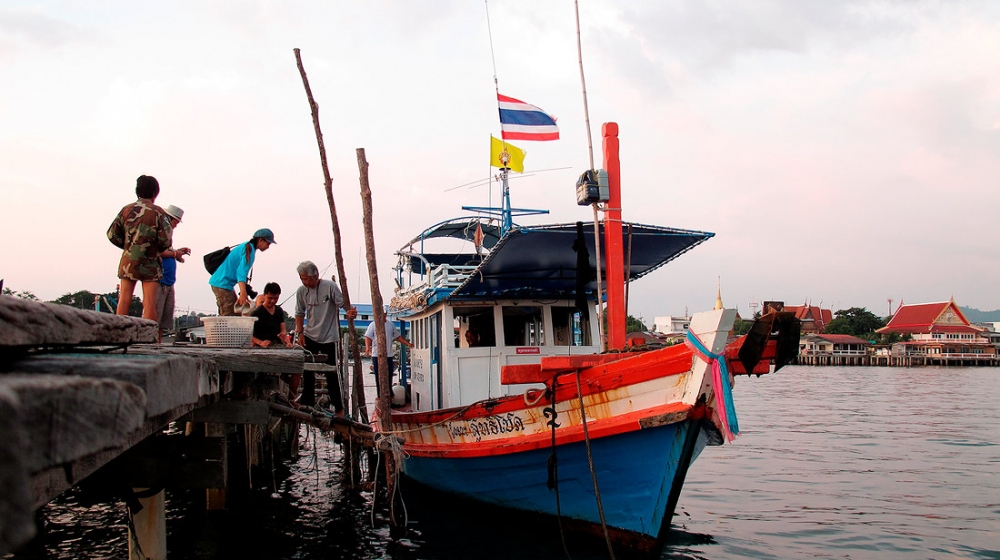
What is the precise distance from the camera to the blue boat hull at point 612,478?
6.72m

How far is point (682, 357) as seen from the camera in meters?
6.46

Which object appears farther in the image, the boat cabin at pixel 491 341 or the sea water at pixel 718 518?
the boat cabin at pixel 491 341

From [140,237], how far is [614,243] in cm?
502

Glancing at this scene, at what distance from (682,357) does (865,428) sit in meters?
16.1

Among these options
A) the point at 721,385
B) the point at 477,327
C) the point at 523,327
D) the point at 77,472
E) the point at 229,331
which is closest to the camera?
the point at 77,472

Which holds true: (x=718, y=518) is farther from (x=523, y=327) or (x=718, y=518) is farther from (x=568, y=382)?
(x=568, y=382)

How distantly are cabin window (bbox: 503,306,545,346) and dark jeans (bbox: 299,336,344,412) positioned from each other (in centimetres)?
238

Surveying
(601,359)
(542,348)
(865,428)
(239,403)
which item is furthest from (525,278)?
(865,428)

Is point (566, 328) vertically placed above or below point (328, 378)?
above

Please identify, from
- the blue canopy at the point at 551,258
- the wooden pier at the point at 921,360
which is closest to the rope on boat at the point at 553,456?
the blue canopy at the point at 551,258

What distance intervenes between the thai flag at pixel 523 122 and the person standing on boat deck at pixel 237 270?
489 cm

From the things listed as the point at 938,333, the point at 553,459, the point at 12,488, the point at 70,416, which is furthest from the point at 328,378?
the point at 938,333

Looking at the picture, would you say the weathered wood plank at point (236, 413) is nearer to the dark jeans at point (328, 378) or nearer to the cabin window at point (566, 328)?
the dark jeans at point (328, 378)

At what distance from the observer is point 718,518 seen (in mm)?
10086
